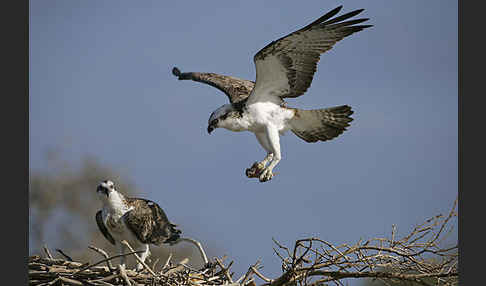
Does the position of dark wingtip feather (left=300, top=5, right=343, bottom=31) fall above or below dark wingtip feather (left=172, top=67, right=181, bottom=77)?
below

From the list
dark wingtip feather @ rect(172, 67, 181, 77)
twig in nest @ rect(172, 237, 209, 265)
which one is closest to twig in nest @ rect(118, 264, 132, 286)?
twig in nest @ rect(172, 237, 209, 265)

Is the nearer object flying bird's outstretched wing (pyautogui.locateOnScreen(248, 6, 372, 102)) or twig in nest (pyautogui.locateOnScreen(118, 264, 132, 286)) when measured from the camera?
twig in nest (pyautogui.locateOnScreen(118, 264, 132, 286))

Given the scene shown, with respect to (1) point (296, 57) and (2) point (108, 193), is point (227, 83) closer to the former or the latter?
(1) point (296, 57)

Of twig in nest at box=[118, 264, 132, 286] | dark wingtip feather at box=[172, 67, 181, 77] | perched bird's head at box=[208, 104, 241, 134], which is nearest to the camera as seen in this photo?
twig in nest at box=[118, 264, 132, 286]

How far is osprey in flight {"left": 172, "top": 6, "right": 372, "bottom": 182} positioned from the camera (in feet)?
14.2

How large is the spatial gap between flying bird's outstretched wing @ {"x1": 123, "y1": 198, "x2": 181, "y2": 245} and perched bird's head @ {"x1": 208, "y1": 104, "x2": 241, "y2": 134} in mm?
904

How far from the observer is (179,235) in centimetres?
511

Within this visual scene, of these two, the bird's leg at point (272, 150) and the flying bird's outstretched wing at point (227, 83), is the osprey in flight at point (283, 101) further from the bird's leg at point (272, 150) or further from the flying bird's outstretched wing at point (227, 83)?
the flying bird's outstretched wing at point (227, 83)

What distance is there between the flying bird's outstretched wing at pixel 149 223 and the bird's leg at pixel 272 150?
1071mm

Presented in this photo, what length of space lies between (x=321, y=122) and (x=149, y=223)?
1.40 meters

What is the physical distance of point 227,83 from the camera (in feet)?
17.4

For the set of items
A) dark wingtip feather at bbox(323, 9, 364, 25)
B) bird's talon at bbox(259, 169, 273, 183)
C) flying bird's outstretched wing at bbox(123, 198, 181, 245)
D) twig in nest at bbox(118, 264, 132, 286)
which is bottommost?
twig in nest at bbox(118, 264, 132, 286)

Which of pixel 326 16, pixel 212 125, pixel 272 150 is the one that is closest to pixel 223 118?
pixel 212 125

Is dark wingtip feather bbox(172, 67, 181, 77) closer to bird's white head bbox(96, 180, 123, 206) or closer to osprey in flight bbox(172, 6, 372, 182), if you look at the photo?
osprey in flight bbox(172, 6, 372, 182)
